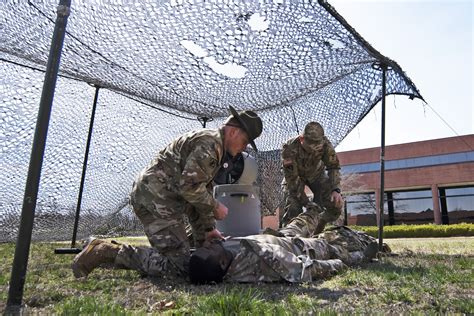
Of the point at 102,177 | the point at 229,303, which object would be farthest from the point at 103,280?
the point at 102,177

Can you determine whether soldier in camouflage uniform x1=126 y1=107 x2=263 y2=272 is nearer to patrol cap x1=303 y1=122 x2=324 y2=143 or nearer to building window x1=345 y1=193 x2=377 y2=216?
patrol cap x1=303 y1=122 x2=324 y2=143

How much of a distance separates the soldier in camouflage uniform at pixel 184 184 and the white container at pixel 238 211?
1.00 m

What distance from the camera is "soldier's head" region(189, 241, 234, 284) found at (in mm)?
2711

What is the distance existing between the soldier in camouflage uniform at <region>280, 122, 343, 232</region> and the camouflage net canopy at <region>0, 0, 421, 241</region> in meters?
1.05

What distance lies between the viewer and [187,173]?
9.56 ft

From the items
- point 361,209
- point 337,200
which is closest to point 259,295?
point 337,200

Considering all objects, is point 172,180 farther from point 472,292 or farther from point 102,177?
point 102,177

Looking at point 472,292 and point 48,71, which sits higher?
point 48,71

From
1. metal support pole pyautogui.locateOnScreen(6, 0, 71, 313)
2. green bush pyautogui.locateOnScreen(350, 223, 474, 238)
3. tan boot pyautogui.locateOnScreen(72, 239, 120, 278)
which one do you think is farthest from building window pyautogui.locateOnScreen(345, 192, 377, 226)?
metal support pole pyautogui.locateOnScreen(6, 0, 71, 313)

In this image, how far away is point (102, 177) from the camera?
6652mm

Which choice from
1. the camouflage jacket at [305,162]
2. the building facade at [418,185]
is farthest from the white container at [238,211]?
the building facade at [418,185]

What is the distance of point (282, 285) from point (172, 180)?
1.26m

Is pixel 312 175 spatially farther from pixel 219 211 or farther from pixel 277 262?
pixel 277 262

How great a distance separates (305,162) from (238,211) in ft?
4.25
